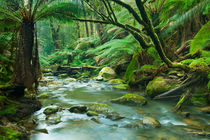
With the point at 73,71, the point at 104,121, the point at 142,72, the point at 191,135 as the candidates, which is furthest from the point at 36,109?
the point at 73,71

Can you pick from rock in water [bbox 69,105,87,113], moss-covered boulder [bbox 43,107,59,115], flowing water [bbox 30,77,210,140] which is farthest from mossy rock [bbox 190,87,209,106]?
moss-covered boulder [bbox 43,107,59,115]

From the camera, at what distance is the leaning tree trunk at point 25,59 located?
2734mm

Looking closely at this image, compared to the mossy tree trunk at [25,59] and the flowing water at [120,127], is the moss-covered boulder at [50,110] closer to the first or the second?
the flowing water at [120,127]

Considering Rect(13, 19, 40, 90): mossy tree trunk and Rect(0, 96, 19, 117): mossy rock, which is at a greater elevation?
Rect(13, 19, 40, 90): mossy tree trunk

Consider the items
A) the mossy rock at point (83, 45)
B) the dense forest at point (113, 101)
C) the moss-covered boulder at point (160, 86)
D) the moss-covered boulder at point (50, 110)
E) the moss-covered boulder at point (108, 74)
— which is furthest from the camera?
the mossy rock at point (83, 45)

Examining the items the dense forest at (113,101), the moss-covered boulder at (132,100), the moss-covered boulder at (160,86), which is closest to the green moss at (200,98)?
the dense forest at (113,101)

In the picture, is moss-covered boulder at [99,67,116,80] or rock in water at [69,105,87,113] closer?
rock in water at [69,105,87,113]

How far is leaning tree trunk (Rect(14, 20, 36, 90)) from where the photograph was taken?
108 inches

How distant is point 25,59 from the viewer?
2820mm

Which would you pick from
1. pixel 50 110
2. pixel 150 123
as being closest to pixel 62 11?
pixel 50 110

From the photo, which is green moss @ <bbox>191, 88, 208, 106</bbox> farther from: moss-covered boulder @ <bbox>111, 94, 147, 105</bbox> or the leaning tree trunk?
the leaning tree trunk

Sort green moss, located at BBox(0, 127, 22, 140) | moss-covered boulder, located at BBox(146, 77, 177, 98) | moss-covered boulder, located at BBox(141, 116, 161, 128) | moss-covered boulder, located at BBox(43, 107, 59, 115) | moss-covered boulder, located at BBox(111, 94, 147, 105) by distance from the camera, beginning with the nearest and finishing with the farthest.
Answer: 1. green moss, located at BBox(0, 127, 22, 140)
2. moss-covered boulder, located at BBox(141, 116, 161, 128)
3. moss-covered boulder, located at BBox(43, 107, 59, 115)
4. moss-covered boulder, located at BBox(111, 94, 147, 105)
5. moss-covered boulder, located at BBox(146, 77, 177, 98)

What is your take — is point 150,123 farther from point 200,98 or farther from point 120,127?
point 200,98

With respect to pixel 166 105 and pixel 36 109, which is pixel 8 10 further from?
pixel 166 105
